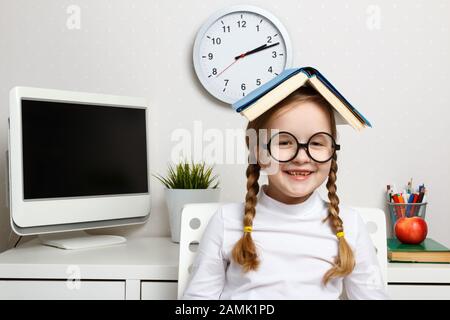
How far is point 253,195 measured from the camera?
118cm

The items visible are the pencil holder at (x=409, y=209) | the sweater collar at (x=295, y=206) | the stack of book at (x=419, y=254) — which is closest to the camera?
the sweater collar at (x=295, y=206)

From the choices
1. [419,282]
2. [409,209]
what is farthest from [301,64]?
[419,282]

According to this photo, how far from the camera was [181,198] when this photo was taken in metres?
1.68

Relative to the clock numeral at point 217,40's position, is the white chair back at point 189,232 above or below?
below

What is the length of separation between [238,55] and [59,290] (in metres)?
0.94

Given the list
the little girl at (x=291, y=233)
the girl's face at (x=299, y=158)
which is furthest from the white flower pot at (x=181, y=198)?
the girl's face at (x=299, y=158)

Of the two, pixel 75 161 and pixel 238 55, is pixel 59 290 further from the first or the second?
pixel 238 55

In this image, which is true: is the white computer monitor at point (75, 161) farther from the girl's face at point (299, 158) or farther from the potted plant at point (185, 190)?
the girl's face at point (299, 158)


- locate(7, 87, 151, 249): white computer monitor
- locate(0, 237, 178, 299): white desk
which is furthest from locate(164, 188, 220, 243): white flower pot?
locate(0, 237, 178, 299): white desk

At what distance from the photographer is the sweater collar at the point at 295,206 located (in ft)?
3.83

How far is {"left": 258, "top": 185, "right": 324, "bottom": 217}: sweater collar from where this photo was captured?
117 centimetres

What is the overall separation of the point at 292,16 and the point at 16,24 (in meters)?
0.94

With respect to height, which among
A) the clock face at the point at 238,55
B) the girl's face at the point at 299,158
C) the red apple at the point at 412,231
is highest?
the clock face at the point at 238,55

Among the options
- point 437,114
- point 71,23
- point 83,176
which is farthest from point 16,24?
point 437,114
